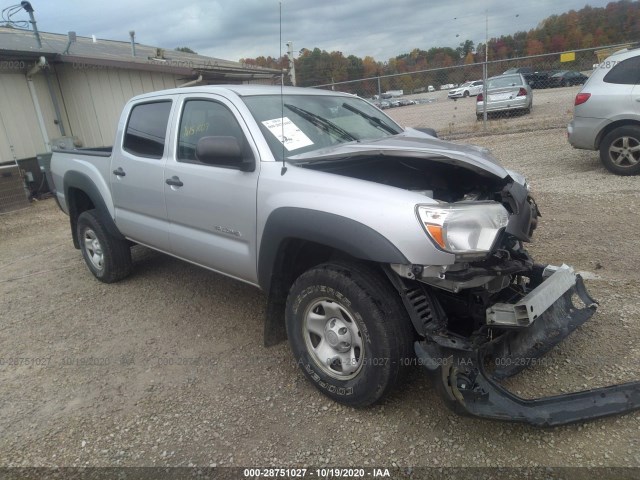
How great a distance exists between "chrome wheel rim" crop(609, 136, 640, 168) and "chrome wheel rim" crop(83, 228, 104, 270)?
7466 millimetres

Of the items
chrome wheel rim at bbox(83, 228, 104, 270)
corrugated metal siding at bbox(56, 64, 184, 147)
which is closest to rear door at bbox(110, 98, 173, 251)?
chrome wheel rim at bbox(83, 228, 104, 270)

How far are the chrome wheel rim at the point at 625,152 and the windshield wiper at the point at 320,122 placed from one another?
5.60 m

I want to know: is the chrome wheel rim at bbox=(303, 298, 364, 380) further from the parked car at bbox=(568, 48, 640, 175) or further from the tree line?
the tree line

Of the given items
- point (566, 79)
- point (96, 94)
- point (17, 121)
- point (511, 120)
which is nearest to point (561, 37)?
point (566, 79)

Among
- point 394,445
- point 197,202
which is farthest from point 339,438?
point 197,202

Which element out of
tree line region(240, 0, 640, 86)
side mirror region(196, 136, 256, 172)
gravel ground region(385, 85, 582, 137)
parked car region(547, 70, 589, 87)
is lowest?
gravel ground region(385, 85, 582, 137)

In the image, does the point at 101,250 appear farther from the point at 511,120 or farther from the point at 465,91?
the point at 465,91

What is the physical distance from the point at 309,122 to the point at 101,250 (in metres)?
2.91

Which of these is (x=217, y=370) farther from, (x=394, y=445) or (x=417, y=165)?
(x=417, y=165)

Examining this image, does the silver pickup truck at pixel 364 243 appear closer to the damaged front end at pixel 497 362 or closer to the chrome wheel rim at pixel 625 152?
the damaged front end at pixel 497 362

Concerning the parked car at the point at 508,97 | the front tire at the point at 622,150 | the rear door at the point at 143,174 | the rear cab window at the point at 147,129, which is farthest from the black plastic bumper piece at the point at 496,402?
the parked car at the point at 508,97

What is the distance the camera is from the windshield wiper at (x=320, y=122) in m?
3.57

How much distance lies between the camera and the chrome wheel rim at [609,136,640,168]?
6.98 meters

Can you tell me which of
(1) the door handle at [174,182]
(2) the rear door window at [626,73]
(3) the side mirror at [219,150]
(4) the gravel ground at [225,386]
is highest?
(2) the rear door window at [626,73]
